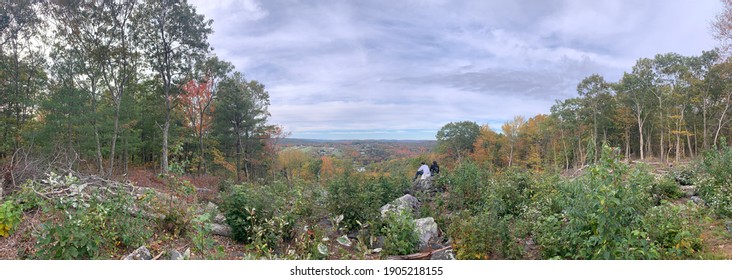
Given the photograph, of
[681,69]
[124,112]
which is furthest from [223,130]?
[681,69]

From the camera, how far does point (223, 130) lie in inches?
850

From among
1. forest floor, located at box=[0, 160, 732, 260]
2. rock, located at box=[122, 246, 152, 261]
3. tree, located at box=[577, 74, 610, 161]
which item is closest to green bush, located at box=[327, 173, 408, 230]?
forest floor, located at box=[0, 160, 732, 260]

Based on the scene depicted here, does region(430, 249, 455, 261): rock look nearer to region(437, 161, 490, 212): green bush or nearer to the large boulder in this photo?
region(437, 161, 490, 212): green bush

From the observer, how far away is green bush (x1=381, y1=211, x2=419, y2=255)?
13.9 feet

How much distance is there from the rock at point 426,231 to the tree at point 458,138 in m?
A: 14.3

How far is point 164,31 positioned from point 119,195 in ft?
45.6

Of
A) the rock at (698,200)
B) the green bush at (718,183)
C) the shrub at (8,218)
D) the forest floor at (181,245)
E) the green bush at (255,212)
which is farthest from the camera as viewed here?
the rock at (698,200)

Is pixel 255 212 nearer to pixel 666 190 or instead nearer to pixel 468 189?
pixel 468 189

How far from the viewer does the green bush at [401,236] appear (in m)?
4.22

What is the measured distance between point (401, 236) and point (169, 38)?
15.8 meters

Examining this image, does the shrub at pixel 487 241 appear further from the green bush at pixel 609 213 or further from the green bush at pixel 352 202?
the green bush at pixel 352 202

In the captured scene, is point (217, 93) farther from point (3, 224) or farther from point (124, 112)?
point (3, 224)

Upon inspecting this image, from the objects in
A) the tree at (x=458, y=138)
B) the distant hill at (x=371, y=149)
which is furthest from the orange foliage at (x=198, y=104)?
the tree at (x=458, y=138)

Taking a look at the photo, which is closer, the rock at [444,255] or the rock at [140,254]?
the rock at [140,254]
